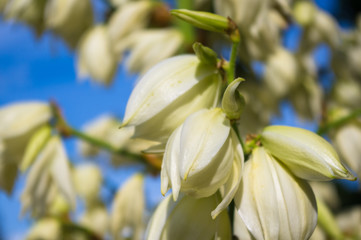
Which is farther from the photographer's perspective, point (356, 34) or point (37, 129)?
point (356, 34)

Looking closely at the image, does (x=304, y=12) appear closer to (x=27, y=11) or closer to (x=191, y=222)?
(x=27, y=11)

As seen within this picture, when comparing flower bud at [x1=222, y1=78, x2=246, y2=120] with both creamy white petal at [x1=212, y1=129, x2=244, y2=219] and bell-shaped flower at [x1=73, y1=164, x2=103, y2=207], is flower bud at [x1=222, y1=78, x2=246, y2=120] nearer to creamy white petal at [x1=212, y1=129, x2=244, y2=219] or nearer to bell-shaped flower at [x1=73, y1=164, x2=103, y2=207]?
creamy white petal at [x1=212, y1=129, x2=244, y2=219]

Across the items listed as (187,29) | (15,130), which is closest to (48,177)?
(15,130)

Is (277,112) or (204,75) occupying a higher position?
(204,75)

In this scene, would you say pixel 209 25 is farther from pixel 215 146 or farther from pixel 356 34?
pixel 356 34

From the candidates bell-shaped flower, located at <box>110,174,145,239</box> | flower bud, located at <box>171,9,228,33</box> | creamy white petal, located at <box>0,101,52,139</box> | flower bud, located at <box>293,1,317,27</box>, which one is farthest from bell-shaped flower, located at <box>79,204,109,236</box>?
flower bud, located at <box>171,9,228,33</box>

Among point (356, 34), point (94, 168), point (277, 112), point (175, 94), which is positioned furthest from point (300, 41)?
point (175, 94)
